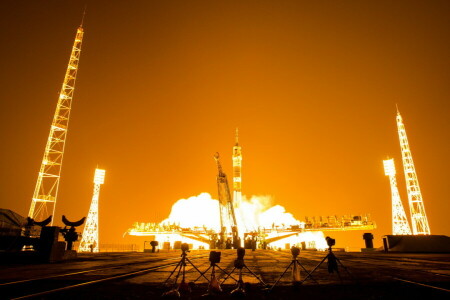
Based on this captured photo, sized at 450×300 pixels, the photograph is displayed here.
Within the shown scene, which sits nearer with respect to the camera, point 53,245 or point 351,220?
point 53,245

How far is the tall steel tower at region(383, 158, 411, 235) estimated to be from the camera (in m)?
94.6

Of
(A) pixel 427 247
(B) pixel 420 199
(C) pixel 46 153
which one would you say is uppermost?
(C) pixel 46 153

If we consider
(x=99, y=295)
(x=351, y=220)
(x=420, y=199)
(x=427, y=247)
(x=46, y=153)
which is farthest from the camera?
(x=351, y=220)

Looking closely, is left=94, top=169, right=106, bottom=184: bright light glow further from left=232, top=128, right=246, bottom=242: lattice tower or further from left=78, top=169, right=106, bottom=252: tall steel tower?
left=232, top=128, right=246, bottom=242: lattice tower

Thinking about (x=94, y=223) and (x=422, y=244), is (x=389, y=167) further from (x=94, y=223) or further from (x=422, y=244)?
(x=94, y=223)

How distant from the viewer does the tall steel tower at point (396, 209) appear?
9462 centimetres

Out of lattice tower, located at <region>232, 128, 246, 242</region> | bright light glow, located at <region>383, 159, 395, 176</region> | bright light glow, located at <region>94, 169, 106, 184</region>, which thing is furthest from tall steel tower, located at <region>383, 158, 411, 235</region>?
bright light glow, located at <region>94, 169, 106, 184</region>

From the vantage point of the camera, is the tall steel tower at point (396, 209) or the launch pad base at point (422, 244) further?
the tall steel tower at point (396, 209)

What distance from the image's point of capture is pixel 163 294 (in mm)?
6949

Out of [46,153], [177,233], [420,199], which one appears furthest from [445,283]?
[177,233]

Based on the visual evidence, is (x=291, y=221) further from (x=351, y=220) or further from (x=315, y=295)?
(x=315, y=295)

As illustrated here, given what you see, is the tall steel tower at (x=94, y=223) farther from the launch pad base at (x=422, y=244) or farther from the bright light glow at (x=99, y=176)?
the launch pad base at (x=422, y=244)

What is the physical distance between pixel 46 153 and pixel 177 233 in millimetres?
63712

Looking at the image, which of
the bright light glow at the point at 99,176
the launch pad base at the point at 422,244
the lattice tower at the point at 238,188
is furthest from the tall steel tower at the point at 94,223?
the launch pad base at the point at 422,244
